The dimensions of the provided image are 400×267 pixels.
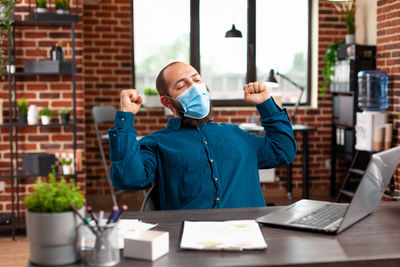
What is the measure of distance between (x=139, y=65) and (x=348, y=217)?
15.1 ft

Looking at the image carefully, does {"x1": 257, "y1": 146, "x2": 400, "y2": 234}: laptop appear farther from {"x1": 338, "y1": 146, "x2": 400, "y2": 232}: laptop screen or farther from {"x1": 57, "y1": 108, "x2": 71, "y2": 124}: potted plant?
{"x1": 57, "y1": 108, "x2": 71, "y2": 124}: potted plant

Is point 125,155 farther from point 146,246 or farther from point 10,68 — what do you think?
point 10,68

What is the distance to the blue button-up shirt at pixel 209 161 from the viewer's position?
2.02 metres

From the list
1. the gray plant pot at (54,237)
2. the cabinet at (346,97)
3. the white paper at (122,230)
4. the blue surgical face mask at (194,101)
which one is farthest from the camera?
the cabinet at (346,97)

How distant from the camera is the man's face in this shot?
2.19 m

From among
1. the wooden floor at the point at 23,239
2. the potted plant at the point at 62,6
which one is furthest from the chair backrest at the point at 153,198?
the potted plant at the point at 62,6

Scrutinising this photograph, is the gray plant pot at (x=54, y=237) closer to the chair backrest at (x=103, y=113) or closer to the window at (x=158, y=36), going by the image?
the chair backrest at (x=103, y=113)

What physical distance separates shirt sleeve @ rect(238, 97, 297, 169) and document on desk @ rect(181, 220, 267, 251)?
0.57 metres

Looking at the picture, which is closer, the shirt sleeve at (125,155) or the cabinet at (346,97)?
the shirt sleeve at (125,155)

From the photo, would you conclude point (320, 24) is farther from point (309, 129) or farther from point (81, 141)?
point (81, 141)

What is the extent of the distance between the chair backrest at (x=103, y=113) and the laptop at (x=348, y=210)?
142 inches

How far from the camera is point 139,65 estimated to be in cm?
590

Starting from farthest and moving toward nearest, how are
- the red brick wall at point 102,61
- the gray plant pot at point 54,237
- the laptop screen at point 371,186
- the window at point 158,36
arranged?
the window at point 158,36 → the red brick wall at point 102,61 → the laptop screen at point 371,186 → the gray plant pot at point 54,237

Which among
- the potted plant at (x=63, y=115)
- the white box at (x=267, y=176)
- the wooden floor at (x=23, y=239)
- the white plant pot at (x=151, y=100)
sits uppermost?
the white plant pot at (x=151, y=100)
